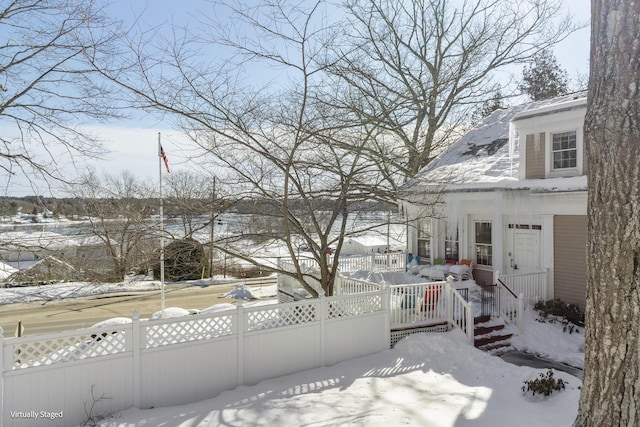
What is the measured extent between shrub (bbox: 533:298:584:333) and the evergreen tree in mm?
17666

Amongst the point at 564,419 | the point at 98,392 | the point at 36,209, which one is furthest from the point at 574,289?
the point at 36,209

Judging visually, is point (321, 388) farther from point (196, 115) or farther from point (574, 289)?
point (574, 289)

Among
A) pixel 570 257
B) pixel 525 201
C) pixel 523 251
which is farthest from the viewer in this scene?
pixel 523 251

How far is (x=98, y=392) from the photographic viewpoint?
602cm

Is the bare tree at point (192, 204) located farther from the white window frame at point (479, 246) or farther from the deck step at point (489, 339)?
the white window frame at point (479, 246)

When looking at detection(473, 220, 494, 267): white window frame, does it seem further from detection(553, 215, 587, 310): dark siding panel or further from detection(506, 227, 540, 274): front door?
detection(553, 215, 587, 310): dark siding panel

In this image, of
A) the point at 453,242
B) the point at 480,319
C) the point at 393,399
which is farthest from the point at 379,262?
the point at 393,399

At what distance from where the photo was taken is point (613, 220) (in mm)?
3096

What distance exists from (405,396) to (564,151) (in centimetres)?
846

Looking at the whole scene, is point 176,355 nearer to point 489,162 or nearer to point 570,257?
point 570,257

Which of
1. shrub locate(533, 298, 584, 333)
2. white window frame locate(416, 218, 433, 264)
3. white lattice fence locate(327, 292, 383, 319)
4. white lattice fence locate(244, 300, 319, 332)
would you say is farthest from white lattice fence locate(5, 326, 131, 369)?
white window frame locate(416, 218, 433, 264)

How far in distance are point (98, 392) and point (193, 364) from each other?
1.38m

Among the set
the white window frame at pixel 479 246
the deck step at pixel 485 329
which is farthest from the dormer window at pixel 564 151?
the deck step at pixel 485 329

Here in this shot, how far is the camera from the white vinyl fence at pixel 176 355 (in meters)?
5.67
